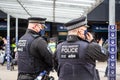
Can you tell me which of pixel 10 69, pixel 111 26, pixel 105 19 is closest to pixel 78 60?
pixel 111 26

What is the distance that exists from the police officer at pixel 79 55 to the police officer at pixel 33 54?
1.17 metres

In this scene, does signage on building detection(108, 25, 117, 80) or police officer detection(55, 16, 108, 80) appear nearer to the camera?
police officer detection(55, 16, 108, 80)

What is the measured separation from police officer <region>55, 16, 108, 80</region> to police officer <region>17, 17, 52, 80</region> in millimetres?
1167

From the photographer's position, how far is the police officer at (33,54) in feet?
23.2

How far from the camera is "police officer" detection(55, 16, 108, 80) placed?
18.5ft

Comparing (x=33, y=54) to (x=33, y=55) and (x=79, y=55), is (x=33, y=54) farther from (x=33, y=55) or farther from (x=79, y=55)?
(x=79, y=55)

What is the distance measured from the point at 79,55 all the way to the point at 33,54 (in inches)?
63.5

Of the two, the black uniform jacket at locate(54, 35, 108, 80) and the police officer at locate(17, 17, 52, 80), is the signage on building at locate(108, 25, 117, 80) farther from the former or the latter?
the black uniform jacket at locate(54, 35, 108, 80)

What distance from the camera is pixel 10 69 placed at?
2369 cm

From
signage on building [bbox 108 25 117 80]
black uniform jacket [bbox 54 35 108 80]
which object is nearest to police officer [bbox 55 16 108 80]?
black uniform jacket [bbox 54 35 108 80]

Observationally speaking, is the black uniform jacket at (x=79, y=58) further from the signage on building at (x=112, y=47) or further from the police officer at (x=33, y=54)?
the signage on building at (x=112, y=47)

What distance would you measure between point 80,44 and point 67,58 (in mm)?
259

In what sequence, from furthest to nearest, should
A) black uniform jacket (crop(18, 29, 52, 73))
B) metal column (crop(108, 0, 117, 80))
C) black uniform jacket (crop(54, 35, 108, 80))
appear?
1. metal column (crop(108, 0, 117, 80))
2. black uniform jacket (crop(18, 29, 52, 73))
3. black uniform jacket (crop(54, 35, 108, 80))

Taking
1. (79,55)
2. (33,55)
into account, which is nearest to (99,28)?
(33,55)
